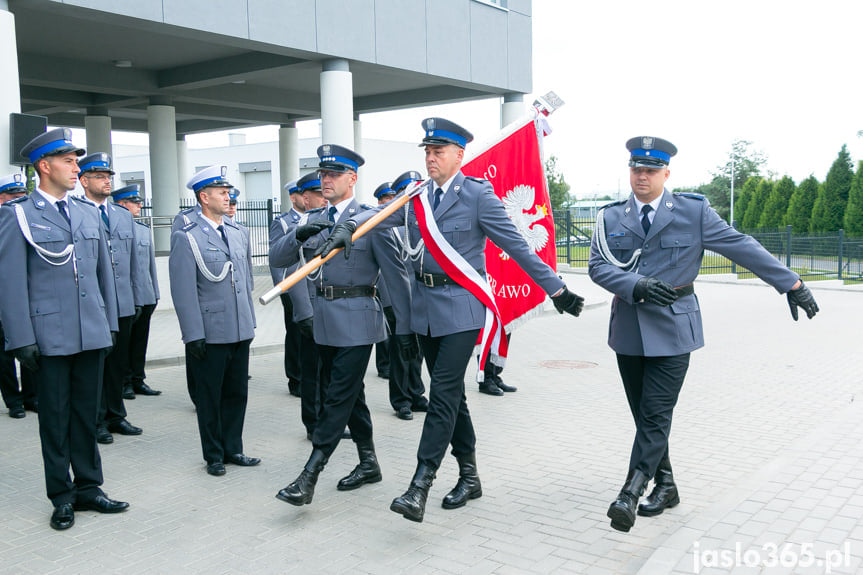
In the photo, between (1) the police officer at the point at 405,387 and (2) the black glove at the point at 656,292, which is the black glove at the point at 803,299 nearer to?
(2) the black glove at the point at 656,292

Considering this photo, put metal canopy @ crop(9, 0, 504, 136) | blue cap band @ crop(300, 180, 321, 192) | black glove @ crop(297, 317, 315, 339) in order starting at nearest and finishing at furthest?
black glove @ crop(297, 317, 315, 339)
blue cap band @ crop(300, 180, 321, 192)
metal canopy @ crop(9, 0, 504, 136)

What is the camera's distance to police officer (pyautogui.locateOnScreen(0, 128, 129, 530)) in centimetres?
463

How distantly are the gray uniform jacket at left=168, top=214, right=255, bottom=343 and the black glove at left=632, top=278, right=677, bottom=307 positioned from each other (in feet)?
9.48

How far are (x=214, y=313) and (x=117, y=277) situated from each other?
2.32 m

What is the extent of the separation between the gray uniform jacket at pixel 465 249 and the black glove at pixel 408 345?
20 centimetres

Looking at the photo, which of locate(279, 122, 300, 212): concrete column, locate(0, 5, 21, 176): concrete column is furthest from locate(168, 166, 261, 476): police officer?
locate(279, 122, 300, 212): concrete column

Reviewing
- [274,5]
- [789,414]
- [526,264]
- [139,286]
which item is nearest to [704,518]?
[526,264]

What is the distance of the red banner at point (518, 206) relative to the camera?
23.3ft

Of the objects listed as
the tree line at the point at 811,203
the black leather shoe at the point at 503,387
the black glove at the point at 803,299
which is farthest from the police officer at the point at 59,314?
the tree line at the point at 811,203

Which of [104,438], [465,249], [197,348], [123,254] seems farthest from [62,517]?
[123,254]

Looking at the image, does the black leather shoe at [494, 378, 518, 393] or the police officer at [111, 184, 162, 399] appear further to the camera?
the black leather shoe at [494, 378, 518, 393]

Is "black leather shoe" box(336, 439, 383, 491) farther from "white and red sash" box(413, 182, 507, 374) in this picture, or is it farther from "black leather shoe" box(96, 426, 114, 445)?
"black leather shoe" box(96, 426, 114, 445)

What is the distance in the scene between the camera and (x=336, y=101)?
49.4 feet

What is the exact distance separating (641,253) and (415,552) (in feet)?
6.91
